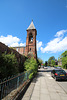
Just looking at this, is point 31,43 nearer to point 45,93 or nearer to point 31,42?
point 31,42

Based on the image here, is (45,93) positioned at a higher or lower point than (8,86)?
lower

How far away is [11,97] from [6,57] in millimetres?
3795

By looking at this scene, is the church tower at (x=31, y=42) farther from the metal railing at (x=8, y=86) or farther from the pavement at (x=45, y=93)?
the metal railing at (x=8, y=86)

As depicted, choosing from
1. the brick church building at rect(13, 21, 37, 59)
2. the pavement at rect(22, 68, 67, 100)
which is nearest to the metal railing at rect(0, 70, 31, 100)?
the pavement at rect(22, 68, 67, 100)

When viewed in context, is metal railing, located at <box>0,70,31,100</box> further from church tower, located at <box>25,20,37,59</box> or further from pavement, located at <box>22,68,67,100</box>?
church tower, located at <box>25,20,37,59</box>

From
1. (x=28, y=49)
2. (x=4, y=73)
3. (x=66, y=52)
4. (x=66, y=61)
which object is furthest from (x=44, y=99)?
(x=66, y=52)

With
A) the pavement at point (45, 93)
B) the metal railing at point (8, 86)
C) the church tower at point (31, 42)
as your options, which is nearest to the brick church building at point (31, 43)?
the church tower at point (31, 42)

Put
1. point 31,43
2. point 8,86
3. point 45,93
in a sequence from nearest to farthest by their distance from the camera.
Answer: point 8,86 < point 45,93 < point 31,43

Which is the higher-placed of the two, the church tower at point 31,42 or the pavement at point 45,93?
the church tower at point 31,42

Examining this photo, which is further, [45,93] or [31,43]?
[31,43]

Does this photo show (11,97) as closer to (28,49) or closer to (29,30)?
(28,49)

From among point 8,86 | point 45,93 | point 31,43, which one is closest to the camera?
point 8,86

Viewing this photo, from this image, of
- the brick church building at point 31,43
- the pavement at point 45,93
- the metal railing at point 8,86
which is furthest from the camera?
the brick church building at point 31,43

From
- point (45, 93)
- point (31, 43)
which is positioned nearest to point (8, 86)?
point (45, 93)
